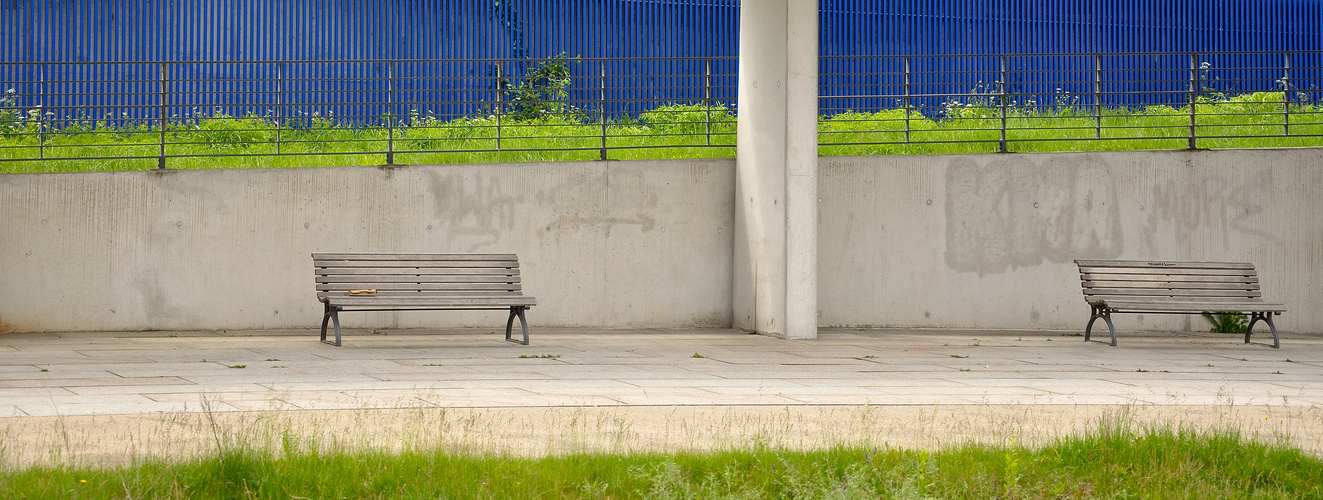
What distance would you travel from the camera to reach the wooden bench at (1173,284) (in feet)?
38.7

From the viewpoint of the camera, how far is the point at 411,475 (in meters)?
4.54

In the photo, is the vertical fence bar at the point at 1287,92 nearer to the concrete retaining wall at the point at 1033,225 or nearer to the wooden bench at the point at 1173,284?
the concrete retaining wall at the point at 1033,225

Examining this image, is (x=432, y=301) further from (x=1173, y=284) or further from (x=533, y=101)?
(x=1173, y=284)

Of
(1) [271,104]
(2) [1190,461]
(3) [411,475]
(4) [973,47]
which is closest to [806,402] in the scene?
(2) [1190,461]

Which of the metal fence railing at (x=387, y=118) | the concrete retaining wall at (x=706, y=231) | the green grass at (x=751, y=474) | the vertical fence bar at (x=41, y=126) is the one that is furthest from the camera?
the metal fence railing at (x=387, y=118)

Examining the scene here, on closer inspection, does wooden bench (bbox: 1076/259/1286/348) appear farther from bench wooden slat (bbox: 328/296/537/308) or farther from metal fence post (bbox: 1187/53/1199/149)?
bench wooden slat (bbox: 328/296/537/308)

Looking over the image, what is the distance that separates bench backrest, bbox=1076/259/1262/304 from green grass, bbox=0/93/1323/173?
2.33 meters

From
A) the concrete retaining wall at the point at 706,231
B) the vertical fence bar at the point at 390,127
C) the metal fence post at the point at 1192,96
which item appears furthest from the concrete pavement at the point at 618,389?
the metal fence post at the point at 1192,96

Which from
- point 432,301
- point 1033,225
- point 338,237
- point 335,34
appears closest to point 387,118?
point 338,237

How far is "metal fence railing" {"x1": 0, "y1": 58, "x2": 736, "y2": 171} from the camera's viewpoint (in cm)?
1377

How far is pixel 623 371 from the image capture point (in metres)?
8.68

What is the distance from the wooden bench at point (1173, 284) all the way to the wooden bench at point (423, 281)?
17.5 feet

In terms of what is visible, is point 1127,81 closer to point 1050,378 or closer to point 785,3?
point 785,3

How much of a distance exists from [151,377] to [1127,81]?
11597 mm
